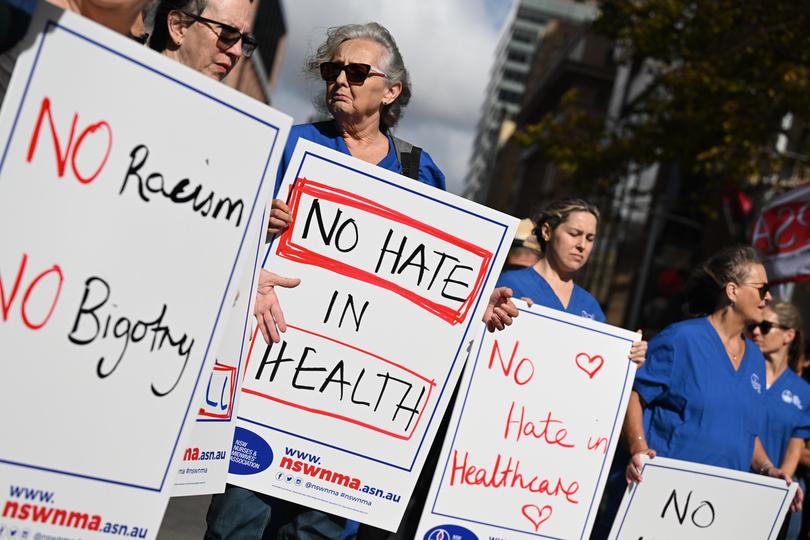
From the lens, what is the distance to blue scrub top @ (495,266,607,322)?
430cm

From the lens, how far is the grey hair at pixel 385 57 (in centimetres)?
356

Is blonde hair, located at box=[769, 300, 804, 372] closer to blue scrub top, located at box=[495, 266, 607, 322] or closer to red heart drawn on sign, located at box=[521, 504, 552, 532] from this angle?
blue scrub top, located at box=[495, 266, 607, 322]

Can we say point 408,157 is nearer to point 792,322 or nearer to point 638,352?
point 638,352

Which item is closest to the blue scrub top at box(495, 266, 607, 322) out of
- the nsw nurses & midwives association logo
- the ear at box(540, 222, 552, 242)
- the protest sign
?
the ear at box(540, 222, 552, 242)

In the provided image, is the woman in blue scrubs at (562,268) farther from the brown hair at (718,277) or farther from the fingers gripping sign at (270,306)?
the fingers gripping sign at (270,306)

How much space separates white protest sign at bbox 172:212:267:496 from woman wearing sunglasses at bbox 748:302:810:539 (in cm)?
330

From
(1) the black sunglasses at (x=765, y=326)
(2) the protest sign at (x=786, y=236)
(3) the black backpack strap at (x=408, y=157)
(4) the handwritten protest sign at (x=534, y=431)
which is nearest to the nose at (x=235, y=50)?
(3) the black backpack strap at (x=408, y=157)

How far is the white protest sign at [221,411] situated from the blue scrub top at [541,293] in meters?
1.55

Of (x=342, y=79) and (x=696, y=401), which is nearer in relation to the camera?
(x=342, y=79)

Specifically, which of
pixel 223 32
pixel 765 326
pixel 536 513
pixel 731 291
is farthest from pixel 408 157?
pixel 765 326

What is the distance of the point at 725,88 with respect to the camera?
1223cm

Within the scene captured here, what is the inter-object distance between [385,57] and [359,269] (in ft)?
2.36

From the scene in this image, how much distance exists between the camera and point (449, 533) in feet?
12.4

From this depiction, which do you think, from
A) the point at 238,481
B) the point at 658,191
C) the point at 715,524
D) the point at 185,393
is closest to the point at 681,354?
the point at 715,524
